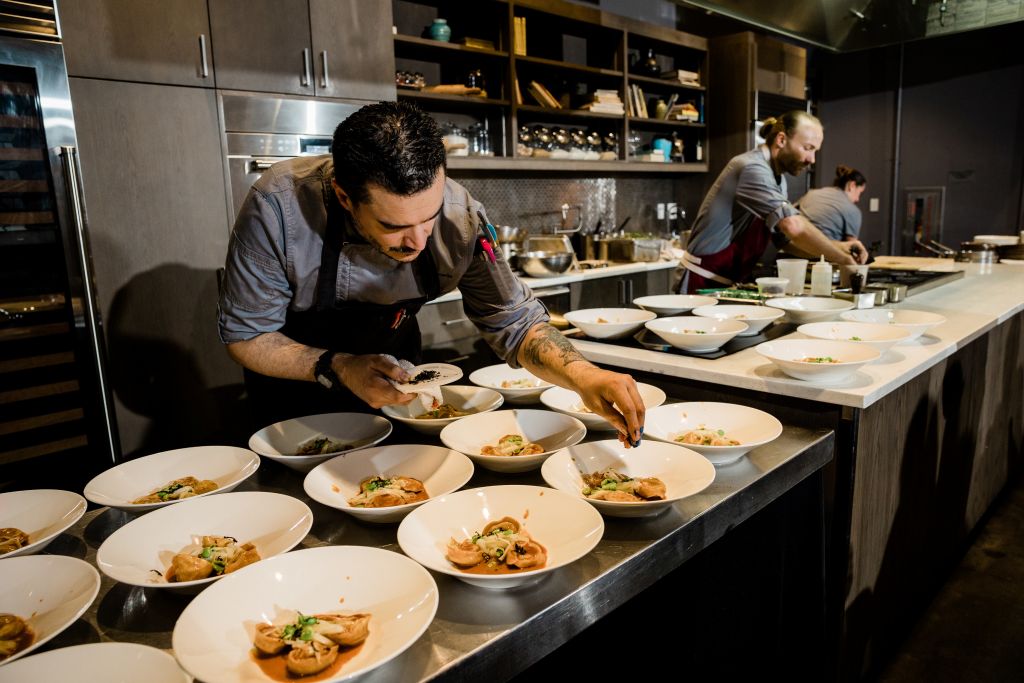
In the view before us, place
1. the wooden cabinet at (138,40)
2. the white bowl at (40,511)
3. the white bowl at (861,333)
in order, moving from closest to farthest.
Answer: the white bowl at (40,511)
the white bowl at (861,333)
the wooden cabinet at (138,40)

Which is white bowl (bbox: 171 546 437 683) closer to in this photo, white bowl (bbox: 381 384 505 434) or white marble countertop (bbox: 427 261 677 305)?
white bowl (bbox: 381 384 505 434)

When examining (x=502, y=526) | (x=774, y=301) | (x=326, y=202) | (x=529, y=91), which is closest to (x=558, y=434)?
(x=502, y=526)

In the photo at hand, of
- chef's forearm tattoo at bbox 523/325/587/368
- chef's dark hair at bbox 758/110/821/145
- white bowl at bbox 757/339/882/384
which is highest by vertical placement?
chef's dark hair at bbox 758/110/821/145

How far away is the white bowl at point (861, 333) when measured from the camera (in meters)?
1.86

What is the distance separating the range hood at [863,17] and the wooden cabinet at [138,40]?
7.06ft

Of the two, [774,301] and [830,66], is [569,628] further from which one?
[830,66]

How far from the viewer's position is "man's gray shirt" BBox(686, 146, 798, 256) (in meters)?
3.10

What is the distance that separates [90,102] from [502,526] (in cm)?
259

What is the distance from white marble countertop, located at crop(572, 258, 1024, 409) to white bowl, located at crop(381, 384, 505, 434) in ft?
1.73

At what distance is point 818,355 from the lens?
5.99ft

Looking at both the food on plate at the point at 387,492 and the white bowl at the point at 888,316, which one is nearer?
the food on plate at the point at 387,492

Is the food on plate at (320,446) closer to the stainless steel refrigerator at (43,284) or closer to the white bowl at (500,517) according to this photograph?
the white bowl at (500,517)

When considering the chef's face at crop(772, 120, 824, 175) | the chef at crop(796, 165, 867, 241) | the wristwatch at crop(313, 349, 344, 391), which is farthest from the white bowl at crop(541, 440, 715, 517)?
the chef at crop(796, 165, 867, 241)

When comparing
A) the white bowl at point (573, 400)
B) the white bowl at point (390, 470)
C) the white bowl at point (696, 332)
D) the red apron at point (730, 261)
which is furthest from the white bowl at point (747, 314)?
the white bowl at point (390, 470)
